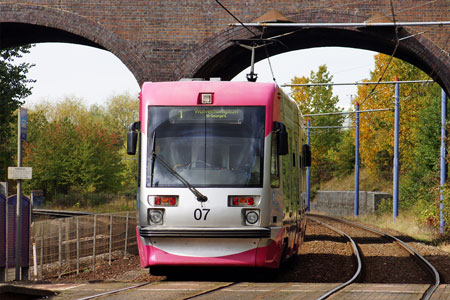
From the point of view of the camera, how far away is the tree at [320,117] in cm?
6181

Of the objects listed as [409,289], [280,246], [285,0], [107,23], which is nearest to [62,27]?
[107,23]

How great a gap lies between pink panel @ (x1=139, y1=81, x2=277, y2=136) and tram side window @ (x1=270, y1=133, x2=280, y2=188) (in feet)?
0.81

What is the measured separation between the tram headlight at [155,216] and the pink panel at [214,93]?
1276 mm

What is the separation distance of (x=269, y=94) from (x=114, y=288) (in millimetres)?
3760

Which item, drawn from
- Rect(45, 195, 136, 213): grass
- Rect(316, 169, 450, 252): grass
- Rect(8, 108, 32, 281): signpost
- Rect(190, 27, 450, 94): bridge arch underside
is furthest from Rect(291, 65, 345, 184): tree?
Rect(8, 108, 32, 281): signpost

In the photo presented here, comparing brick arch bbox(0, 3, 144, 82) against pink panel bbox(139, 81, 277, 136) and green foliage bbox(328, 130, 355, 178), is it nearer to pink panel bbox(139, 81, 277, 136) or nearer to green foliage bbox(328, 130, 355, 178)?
pink panel bbox(139, 81, 277, 136)

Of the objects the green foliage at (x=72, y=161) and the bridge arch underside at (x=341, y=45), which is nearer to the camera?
the bridge arch underside at (x=341, y=45)

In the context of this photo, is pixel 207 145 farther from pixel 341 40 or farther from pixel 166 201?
pixel 341 40

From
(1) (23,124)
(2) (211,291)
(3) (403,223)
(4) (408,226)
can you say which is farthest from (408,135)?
(2) (211,291)

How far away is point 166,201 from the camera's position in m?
11.2

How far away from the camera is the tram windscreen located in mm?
11273

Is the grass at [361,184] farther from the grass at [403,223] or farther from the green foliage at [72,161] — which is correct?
the green foliage at [72,161]

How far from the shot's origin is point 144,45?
64.5 feet

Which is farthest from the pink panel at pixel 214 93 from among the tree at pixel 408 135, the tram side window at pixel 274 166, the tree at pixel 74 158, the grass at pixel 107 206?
the tree at pixel 74 158
